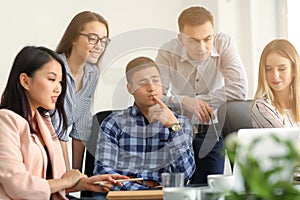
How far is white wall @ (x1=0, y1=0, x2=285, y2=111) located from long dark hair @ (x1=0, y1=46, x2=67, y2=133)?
92cm

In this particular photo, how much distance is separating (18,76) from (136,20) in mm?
1469

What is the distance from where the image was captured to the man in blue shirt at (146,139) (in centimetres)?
218

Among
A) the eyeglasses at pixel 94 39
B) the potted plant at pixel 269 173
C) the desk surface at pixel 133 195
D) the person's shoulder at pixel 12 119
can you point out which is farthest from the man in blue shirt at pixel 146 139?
the potted plant at pixel 269 173

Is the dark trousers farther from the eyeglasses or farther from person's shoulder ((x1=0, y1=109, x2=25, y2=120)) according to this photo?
person's shoulder ((x1=0, y1=109, x2=25, y2=120))

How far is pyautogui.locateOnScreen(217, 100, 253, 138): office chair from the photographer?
8.35 feet

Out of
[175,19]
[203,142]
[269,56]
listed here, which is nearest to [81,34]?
[203,142]

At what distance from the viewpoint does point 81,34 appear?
2.38 metres

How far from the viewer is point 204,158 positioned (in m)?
2.37

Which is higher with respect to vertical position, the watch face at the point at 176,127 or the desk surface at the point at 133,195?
the watch face at the point at 176,127

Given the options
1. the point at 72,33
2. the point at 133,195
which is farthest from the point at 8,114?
the point at 72,33

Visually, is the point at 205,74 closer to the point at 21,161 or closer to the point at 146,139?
the point at 146,139

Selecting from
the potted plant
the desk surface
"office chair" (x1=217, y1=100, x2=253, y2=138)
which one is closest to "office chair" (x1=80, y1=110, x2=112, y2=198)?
"office chair" (x1=217, y1=100, x2=253, y2=138)

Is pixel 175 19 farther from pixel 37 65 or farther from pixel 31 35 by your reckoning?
pixel 37 65

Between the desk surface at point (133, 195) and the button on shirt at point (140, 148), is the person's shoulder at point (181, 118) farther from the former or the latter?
the desk surface at point (133, 195)
